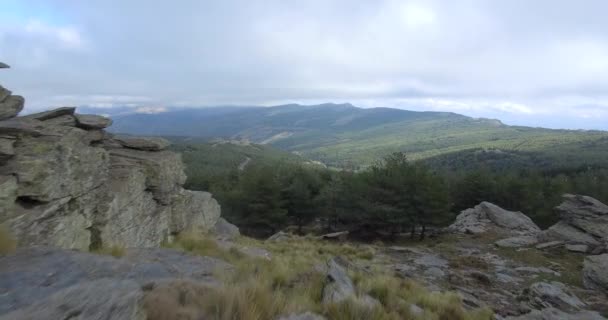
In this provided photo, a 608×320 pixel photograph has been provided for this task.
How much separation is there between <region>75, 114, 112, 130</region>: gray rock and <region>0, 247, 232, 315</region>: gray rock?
7277 millimetres

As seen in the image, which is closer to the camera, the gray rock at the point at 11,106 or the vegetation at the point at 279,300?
the vegetation at the point at 279,300

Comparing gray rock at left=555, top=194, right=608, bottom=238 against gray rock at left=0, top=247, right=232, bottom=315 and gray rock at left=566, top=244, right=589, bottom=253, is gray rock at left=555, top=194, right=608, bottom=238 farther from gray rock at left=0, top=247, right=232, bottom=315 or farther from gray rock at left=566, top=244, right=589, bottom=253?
gray rock at left=0, top=247, right=232, bottom=315

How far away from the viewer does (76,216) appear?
34.6ft

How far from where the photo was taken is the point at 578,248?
2366 cm

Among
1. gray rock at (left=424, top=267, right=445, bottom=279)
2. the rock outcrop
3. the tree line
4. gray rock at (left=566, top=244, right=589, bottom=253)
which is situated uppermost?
the rock outcrop

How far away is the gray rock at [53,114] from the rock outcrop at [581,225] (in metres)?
29.0

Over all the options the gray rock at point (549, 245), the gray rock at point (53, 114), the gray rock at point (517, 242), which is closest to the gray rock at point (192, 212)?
the gray rock at point (53, 114)

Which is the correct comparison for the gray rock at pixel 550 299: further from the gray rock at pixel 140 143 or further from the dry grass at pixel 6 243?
the gray rock at pixel 140 143

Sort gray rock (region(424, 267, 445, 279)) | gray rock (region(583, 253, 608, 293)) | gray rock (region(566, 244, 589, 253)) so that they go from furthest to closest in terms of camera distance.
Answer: gray rock (region(566, 244, 589, 253)) < gray rock (region(424, 267, 445, 279)) < gray rock (region(583, 253, 608, 293))

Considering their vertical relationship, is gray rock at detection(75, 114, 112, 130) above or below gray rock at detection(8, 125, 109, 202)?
above

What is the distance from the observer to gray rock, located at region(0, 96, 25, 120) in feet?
35.1

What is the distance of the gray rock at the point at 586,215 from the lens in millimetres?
25594

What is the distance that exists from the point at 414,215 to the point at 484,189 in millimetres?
21069

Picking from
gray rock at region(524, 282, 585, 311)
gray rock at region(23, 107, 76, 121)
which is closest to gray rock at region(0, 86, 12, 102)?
gray rock at region(23, 107, 76, 121)
